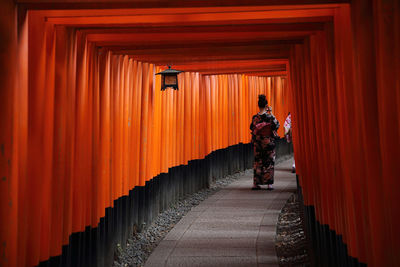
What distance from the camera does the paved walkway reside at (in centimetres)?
586

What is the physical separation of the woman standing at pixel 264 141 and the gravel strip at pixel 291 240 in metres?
1.61

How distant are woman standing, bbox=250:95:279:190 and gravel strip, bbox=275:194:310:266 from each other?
1.61 metres

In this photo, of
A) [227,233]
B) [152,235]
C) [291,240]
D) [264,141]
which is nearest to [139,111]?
[152,235]

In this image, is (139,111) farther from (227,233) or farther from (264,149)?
(264,149)

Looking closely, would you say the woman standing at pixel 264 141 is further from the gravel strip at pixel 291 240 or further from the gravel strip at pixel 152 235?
the gravel strip at pixel 291 240

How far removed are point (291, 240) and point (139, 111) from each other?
2.77 m

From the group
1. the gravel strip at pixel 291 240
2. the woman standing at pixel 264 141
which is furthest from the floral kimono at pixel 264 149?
the gravel strip at pixel 291 240

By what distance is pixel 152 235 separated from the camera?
24.2 feet

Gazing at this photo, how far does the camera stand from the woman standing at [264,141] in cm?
1006

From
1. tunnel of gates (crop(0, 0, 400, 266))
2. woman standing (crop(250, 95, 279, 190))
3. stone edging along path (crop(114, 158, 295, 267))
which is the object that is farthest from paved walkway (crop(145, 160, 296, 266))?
tunnel of gates (crop(0, 0, 400, 266))

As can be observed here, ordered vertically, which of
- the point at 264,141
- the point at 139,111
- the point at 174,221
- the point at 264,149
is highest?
the point at 139,111

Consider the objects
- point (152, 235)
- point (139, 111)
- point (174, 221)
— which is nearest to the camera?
point (139, 111)

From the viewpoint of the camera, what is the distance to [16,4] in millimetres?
2973

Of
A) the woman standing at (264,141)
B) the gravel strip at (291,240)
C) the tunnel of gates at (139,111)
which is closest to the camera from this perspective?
the tunnel of gates at (139,111)
